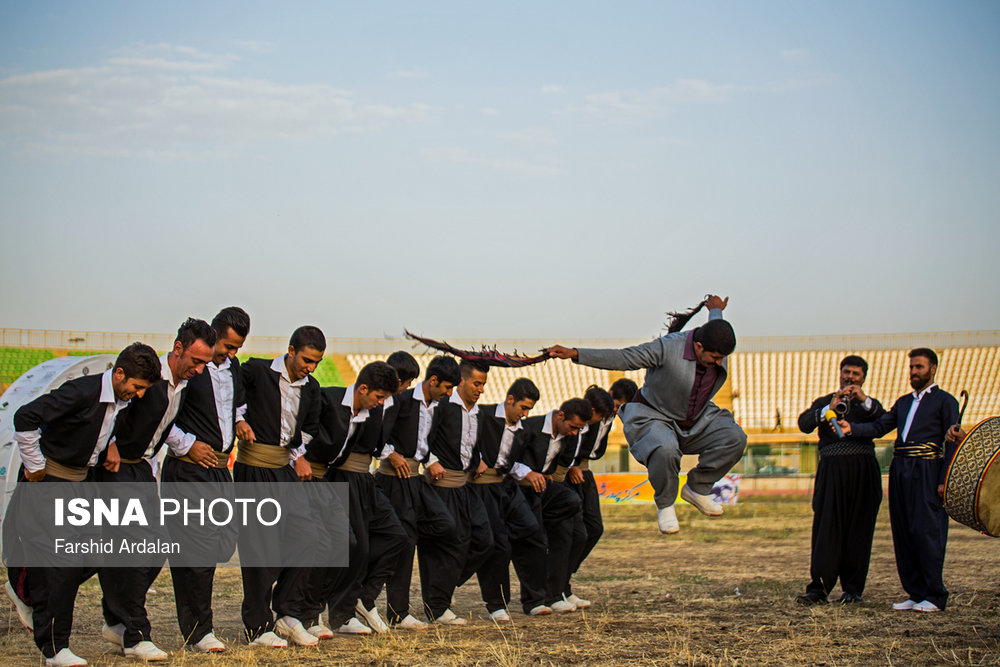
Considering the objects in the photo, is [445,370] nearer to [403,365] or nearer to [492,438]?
[403,365]

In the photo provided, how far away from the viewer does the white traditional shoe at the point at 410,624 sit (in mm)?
8586

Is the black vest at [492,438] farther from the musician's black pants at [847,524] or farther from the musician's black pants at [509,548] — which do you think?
the musician's black pants at [847,524]

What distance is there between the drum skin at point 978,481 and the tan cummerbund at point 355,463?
4.35 meters

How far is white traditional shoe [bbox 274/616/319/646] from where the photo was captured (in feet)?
24.6

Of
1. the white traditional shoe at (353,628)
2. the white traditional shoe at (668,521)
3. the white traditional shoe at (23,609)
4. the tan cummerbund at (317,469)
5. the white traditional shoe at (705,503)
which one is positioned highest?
the tan cummerbund at (317,469)

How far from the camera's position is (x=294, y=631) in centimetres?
756

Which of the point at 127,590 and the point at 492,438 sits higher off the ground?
the point at 492,438

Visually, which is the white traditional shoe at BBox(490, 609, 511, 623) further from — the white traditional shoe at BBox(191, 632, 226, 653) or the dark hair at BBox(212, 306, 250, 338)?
the dark hair at BBox(212, 306, 250, 338)

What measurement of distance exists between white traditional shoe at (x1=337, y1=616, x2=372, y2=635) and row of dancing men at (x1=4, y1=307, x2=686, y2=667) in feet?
0.05

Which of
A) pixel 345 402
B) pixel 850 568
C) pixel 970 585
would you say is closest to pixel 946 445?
pixel 850 568

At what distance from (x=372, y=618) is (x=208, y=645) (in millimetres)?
1635

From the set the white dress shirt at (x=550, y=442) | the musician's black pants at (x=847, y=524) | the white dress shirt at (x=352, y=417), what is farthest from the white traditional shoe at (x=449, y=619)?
the musician's black pants at (x=847, y=524)

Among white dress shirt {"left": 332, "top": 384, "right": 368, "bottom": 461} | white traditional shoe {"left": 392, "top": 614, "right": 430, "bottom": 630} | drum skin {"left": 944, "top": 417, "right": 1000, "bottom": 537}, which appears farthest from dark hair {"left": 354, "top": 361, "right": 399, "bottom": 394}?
drum skin {"left": 944, "top": 417, "right": 1000, "bottom": 537}

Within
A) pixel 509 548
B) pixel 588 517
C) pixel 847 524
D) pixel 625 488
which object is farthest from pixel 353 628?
pixel 625 488
